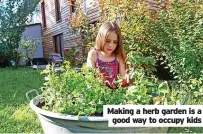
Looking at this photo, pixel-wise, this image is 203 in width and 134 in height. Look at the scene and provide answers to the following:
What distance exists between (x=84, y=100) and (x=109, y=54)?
1.27 m

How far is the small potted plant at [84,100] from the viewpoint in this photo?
1.62 metres

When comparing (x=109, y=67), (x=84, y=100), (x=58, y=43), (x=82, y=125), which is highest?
(x=58, y=43)

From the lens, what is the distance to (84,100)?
1830mm

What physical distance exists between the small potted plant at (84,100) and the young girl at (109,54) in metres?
0.61

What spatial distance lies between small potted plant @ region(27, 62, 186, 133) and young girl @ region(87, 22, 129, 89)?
608 mm

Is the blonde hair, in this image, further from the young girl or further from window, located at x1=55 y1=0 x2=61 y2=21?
window, located at x1=55 y1=0 x2=61 y2=21

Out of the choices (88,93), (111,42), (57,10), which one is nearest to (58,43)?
(57,10)

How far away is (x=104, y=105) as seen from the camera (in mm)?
1812

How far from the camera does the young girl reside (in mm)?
2633

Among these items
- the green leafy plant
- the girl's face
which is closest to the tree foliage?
the girl's face

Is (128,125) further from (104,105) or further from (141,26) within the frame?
(141,26)

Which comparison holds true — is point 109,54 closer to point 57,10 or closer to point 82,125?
point 82,125
